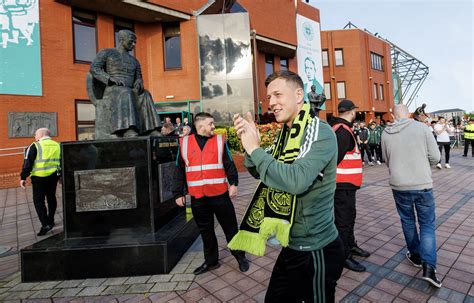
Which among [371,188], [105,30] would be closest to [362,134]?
[371,188]

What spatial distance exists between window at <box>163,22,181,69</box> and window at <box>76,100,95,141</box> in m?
5.09

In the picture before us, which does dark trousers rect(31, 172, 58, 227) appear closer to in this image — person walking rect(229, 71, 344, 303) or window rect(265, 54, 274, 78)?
person walking rect(229, 71, 344, 303)

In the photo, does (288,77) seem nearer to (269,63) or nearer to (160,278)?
(160,278)

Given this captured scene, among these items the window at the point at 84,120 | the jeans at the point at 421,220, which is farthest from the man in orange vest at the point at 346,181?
the window at the point at 84,120

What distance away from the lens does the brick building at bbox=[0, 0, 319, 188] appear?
11.5m

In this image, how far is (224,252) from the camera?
393 cm

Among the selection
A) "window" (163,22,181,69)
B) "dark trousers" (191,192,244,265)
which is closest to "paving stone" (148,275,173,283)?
"dark trousers" (191,192,244,265)

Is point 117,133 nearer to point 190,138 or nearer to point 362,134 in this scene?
point 190,138

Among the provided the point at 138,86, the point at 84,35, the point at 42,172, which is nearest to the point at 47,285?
the point at 42,172

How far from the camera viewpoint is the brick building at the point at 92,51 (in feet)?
37.9

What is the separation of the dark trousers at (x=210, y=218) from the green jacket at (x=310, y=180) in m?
1.71

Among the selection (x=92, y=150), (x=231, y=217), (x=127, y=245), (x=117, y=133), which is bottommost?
(x=127, y=245)

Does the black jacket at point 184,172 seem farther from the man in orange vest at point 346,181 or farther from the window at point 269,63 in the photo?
the window at point 269,63

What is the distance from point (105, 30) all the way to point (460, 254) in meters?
16.4
